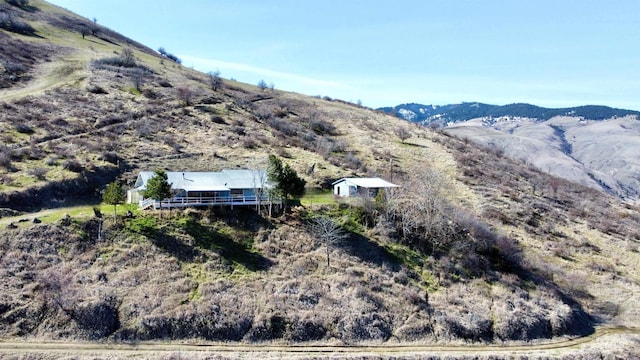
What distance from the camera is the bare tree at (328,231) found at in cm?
4738

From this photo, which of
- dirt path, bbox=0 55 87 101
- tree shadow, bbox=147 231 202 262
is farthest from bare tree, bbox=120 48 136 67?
tree shadow, bbox=147 231 202 262

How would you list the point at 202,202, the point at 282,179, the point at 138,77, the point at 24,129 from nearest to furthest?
the point at 202,202 < the point at 282,179 < the point at 24,129 < the point at 138,77

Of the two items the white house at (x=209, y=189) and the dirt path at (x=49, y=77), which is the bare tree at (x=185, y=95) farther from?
the white house at (x=209, y=189)

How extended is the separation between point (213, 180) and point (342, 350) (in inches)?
977

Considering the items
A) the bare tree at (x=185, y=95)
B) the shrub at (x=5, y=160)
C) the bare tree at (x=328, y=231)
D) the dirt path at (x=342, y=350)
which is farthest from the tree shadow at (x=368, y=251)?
the bare tree at (x=185, y=95)

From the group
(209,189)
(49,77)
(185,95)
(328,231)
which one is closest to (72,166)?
(209,189)

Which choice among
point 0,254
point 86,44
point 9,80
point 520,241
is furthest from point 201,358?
point 86,44

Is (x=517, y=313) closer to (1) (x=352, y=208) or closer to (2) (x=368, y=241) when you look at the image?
(2) (x=368, y=241)

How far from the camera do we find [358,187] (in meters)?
58.3

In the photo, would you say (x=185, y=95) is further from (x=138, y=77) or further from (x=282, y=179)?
(x=282, y=179)

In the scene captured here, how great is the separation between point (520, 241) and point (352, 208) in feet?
70.4

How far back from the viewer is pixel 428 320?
41062mm

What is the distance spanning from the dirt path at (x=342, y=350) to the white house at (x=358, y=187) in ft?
72.3

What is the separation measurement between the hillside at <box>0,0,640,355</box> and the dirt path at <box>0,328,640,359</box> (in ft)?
3.18
